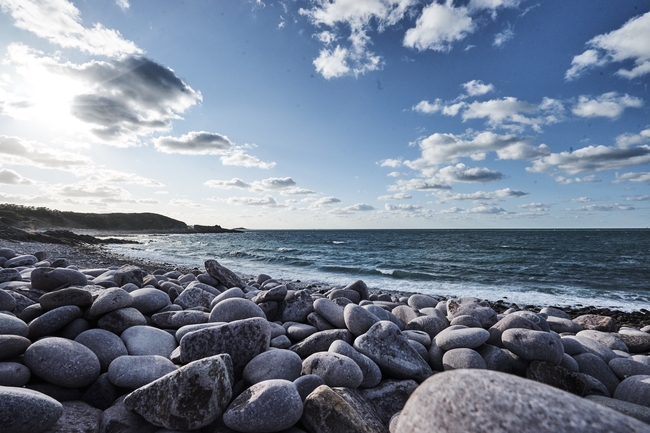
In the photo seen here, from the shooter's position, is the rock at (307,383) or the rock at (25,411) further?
the rock at (307,383)

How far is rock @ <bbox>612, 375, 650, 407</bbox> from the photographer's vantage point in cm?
330

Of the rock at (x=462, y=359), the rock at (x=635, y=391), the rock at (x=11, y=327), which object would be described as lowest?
the rock at (x=635, y=391)

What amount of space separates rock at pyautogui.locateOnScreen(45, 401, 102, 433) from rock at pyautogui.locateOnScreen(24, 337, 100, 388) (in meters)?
0.19

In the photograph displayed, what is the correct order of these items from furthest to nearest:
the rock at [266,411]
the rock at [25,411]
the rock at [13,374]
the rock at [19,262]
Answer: the rock at [19,262]
the rock at [13,374]
the rock at [266,411]
the rock at [25,411]

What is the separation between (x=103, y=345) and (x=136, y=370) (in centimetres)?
69

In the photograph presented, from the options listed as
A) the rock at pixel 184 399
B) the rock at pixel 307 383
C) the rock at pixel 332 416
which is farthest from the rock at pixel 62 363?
the rock at pixel 332 416

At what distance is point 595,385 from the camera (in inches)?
138

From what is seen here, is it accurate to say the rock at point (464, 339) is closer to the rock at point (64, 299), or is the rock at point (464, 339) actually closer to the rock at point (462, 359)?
the rock at point (462, 359)

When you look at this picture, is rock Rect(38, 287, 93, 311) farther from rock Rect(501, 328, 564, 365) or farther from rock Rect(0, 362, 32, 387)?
rock Rect(501, 328, 564, 365)

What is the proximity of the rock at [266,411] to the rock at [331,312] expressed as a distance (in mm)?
2127

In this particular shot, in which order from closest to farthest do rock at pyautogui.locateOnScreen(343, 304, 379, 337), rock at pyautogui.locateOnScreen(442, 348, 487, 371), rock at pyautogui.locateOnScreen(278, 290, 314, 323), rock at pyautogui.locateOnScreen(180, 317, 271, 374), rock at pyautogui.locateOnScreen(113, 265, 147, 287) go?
1. rock at pyautogui.locateOnScreen(180, 317, 271, 374)
2. rock at pyautogui.locateOnScreen(442, 348, 487, 371)
3. rock at pyautogui.locateOnScreen(343, 304, 379, 337)
4. rock at pyautogui.locateOnScreen(278, 290, 314, 323)
5. rock at pyautogui.locateOnScreen(113, 265, 147, 287)

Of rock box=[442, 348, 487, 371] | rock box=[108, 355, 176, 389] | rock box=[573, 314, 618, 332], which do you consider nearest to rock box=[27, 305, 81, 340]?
rock box=[108, 355, 176, 389]

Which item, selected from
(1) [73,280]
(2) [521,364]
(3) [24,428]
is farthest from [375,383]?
(1) [73,280]

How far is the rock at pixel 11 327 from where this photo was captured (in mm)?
3158
